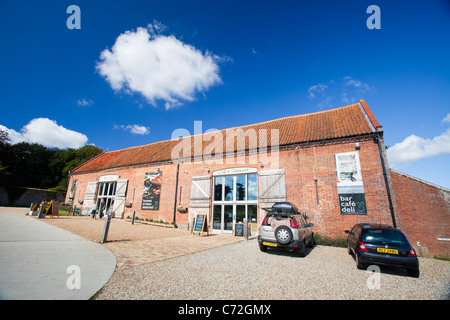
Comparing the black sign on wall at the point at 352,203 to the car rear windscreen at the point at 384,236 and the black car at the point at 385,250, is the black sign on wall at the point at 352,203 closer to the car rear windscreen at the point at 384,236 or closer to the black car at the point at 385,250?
the black car at the point at 385,250

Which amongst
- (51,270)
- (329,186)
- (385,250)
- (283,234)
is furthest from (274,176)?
(51,270)

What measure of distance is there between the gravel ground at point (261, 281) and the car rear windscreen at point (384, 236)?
0.91 metres

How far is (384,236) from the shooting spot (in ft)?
18.9

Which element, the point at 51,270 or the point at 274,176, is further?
the point at 274,176

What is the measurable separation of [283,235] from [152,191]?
13.4m

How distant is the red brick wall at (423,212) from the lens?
816 cm

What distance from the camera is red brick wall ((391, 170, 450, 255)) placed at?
8164 millimetres

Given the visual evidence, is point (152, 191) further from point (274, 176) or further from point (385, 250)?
point (385, 250)

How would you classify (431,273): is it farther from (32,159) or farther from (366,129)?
(32,159)

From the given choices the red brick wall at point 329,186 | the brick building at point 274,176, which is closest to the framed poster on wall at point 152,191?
the brick building at point 274,176

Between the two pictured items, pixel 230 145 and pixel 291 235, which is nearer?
pixel 291 235
